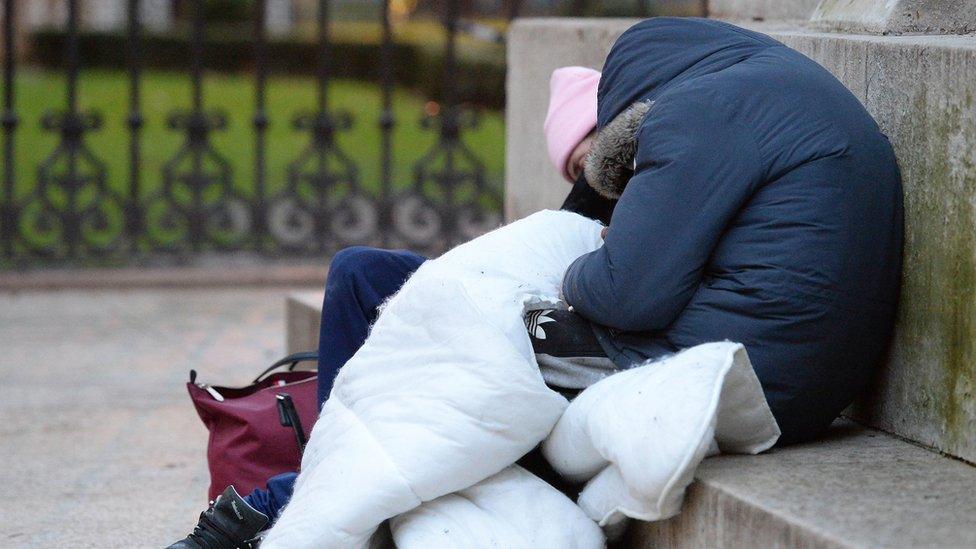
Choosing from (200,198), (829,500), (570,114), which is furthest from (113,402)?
(829,500)

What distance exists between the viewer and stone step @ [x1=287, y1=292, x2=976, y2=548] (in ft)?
7.00

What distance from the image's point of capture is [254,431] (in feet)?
10.6

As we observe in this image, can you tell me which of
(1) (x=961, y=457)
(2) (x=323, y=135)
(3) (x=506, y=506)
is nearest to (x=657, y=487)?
(3) (x=506, y=506)

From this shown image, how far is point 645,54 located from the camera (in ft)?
8.79

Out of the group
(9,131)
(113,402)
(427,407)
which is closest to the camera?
(427,407)

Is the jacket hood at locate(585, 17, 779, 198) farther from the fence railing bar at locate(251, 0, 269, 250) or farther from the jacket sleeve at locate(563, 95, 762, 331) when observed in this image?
the fence railing bar at locate(251, 0, 269, 250)

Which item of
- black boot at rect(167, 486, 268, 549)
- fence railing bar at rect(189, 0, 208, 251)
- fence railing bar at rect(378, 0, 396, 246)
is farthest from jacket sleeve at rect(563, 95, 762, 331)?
fence railing bar at rect(189, 0, 208, 251)

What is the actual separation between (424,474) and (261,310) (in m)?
4.16

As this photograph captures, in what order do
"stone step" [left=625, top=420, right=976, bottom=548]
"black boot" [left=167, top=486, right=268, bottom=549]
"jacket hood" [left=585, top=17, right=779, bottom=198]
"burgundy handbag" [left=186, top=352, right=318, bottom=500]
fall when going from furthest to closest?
"burgundy handbag" [left=186, top=352, right=318, bottom=500] < "black boot" [left=167, top=486, right=268, bottom=549] < "jacket hood" [left=585, top=17, right=779, bottom=198] < "stone step" [left=625, top=420, right=976, bottom=548]

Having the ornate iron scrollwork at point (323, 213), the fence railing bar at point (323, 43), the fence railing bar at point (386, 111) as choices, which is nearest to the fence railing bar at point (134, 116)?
the ornate iron scrollwork at point (323, 213)

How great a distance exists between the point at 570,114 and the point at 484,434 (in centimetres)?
114

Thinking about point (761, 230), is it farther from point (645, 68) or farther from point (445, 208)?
point (445, 208)

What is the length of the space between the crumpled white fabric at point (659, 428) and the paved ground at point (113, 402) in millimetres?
1235

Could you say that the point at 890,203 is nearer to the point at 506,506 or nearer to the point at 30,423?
the point at 506,506
